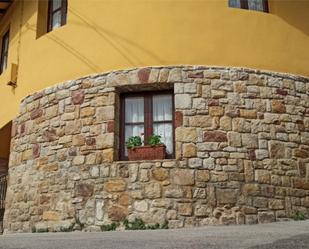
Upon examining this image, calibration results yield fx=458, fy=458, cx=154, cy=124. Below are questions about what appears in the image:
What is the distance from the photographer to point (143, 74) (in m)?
7.98

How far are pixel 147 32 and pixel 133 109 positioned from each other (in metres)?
1.45

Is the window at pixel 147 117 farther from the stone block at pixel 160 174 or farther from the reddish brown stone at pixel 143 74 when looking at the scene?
the stone block at pixel 160 174

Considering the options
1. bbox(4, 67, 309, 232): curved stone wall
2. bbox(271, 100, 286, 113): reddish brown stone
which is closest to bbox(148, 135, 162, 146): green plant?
bbox(4, 67, 309, 232): curved stone wall

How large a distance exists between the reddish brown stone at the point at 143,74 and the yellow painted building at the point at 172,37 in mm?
161

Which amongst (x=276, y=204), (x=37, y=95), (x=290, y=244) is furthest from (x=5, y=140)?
(x=290, y=244)

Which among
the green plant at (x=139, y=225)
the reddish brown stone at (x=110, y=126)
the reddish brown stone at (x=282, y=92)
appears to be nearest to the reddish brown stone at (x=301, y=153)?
the reddish brown stone at (x=282, y=92)

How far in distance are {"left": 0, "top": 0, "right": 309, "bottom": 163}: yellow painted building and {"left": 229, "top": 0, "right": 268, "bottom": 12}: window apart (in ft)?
0.40

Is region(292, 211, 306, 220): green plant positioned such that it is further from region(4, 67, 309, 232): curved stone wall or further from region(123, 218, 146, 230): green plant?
region(123, 218, 146, 230): green plant

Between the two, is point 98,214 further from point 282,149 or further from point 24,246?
point 282,149

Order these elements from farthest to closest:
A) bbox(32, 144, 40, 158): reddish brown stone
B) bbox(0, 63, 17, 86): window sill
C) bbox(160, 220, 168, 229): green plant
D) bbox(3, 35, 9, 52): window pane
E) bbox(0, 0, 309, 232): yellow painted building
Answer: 1. bbox(3, 35, 9, 52): window pane
2. bbox(0, 63, 17, 86): window sill
3. bbox(32, 144, 40, 158): reddish brown stone
4. bbox(0, 0, 309, 232): yellow painted building
5. bbox(160, 220, 168, 229): green plant

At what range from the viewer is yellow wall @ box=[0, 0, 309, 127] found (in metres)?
8.21

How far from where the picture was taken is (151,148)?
7512 mm

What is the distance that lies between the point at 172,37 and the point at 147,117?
1.53m

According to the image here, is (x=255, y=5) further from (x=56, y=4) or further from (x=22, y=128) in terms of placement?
(x=22, y=128)
